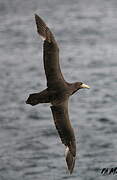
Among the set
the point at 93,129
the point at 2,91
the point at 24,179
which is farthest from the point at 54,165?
the point at 2,91

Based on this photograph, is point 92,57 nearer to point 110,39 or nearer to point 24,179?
point 110,39

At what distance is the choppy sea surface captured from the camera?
25.7 meters

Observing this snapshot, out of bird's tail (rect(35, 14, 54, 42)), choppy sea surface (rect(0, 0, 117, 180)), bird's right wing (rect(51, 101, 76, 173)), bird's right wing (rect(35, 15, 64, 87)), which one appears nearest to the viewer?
bird's right wing (rect(51, 101, 76, 173))

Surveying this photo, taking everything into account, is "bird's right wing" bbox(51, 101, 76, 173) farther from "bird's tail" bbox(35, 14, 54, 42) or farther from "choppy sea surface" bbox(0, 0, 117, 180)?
"choppy sea surface" bbox(0, 0, 117, 180)

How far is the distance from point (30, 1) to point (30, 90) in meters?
10.7

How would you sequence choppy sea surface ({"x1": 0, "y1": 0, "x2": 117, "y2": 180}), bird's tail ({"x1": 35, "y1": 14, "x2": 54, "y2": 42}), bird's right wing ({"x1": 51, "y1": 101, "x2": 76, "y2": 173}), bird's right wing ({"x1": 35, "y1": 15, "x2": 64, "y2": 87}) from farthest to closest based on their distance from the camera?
choppy sea surface ({"x1": 0, "y1": 0, "x2": 117, "y2": 180}) → bird's tail ({"x1": 35, "y1": 14, "x2": 54, "y2": 42}) → bird's right wing ({"x1": 35, "y1": 15, "x2": 64, "y2": 87}) → bird's right wing ({"x1": 51, "y1": 101, "x2": 76, "y2": 173})

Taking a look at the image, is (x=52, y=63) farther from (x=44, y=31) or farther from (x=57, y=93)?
(x=44, y=31)

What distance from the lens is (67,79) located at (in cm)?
3281

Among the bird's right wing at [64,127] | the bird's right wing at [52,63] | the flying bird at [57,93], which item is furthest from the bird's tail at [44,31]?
the bird's right wing at [64,127]

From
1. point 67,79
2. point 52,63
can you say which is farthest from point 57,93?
point 67,79

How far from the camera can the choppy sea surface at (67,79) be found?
84.4 feet

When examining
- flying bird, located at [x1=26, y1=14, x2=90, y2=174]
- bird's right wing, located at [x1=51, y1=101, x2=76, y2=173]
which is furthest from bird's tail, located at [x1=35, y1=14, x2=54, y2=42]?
bird's right wing, located at [x1=51, y1=101, x2=76, y2=173]

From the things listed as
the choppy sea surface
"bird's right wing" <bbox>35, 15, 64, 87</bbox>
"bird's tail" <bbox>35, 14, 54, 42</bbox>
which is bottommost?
the choppy sea surface

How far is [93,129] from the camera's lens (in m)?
28.5
